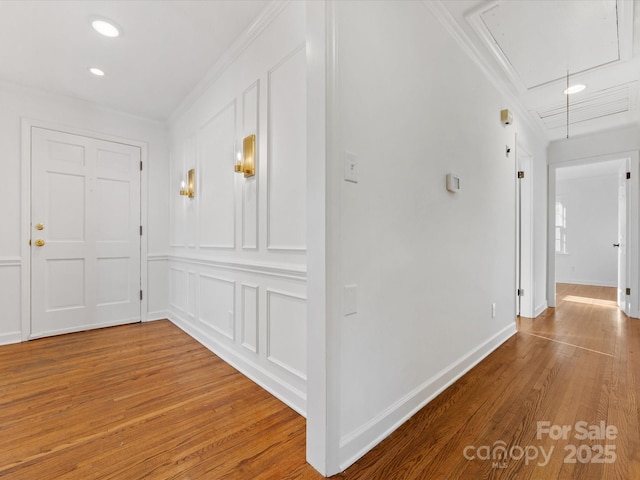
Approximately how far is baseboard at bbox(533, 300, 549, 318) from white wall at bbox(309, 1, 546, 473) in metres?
1.89

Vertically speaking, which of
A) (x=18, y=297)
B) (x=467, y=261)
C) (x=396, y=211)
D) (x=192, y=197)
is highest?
(x=192, y=197)

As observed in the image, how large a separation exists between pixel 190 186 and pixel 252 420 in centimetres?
247

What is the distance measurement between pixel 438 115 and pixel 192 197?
8.38 feet

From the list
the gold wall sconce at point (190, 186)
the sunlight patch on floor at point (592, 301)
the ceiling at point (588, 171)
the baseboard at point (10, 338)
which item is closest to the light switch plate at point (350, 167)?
the gold wall sconce at point (190, 186)

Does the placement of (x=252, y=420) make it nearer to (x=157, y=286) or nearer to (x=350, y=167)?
(x=350, y=167)

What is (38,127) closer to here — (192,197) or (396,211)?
(192,197)

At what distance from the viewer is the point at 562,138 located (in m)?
4.33

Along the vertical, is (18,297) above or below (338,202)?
below

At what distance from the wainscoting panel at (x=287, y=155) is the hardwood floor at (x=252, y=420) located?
1.08m

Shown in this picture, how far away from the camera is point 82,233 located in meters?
3.29

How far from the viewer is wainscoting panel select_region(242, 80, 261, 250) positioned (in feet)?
6.98

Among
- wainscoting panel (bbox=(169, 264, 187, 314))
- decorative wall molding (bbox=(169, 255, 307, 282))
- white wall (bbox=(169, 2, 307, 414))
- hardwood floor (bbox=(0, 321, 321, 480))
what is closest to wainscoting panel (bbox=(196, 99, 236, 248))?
white wall (bbox=(169, 2, 307, 414))

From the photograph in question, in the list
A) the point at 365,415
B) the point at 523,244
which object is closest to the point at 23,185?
the point at 365,415

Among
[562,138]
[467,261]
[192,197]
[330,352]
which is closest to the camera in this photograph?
[330,352]
